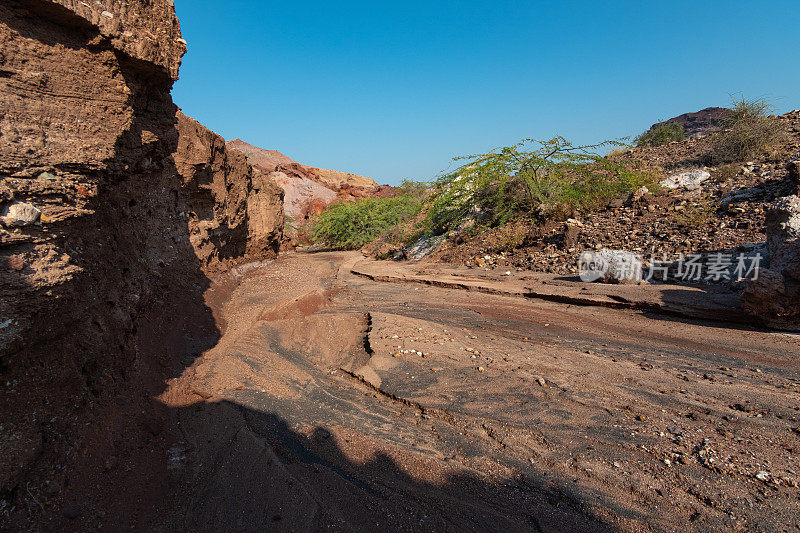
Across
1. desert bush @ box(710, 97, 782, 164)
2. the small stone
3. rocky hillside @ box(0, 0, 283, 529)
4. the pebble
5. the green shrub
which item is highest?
the green shrub

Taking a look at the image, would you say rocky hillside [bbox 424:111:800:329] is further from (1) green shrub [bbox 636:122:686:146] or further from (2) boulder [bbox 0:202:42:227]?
(2) boulder [bbox 0:202:42:227]

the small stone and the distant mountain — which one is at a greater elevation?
the distant mountain

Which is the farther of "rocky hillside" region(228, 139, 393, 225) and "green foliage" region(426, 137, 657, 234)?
"rocky hillside" region(228, 139, 393, 225)

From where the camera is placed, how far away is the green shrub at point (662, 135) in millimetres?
14250

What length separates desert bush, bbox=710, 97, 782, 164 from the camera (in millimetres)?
8773

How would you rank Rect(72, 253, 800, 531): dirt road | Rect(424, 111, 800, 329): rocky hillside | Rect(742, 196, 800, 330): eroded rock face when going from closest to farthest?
Rect(72, 253, 800, 531): dirt road → Rect(742, 196, 800, 330): eroded rock face → Rect(424, 111, 800, 329): rocky hillside

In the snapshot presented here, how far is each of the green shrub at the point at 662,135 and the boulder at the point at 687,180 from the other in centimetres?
660

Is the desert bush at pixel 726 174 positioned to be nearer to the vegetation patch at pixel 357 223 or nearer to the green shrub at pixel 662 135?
the green shrub at pixel 662 135

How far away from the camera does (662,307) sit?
4715 millimetres

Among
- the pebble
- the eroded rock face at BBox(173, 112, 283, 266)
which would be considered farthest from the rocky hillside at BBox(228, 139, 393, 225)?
the pebble

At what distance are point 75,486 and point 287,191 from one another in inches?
762

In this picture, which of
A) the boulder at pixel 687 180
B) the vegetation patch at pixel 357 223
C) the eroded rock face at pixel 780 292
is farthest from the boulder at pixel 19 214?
the vegetation patch at pixel 357 223

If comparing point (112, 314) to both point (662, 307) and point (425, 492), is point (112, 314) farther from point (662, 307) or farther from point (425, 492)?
point (662, 307)

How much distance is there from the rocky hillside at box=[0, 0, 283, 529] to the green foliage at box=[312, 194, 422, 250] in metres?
10.8
